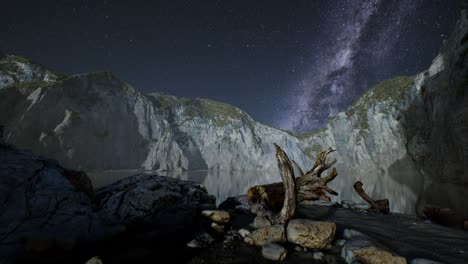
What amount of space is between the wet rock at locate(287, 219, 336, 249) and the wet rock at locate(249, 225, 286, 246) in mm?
271

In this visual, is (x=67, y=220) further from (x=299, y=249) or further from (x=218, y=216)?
(x=299, y=249)

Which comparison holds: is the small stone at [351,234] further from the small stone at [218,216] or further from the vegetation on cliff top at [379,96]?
the vegetation on cliff top at [379,96]

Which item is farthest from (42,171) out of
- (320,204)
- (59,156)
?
(59,156)

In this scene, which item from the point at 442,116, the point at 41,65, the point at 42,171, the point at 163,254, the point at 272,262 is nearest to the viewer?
the point at 272,262

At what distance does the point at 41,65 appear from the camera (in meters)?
73.3

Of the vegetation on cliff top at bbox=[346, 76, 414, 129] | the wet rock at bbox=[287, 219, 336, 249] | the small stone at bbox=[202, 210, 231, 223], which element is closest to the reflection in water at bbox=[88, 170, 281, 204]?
the small stone at bbox=[202, 210, 231, 223]

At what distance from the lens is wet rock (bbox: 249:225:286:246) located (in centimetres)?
688

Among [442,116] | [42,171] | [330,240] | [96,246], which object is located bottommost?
[96,246]

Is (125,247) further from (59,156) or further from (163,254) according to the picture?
(59,156)

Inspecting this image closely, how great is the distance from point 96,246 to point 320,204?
14805mm

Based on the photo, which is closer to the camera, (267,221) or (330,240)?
(330,240)

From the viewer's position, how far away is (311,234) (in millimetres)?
6594

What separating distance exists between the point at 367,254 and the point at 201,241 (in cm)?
501

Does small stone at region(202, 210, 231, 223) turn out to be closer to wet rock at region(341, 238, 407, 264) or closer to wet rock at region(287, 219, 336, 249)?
wet rock at region(287, 219, 336, 249)
